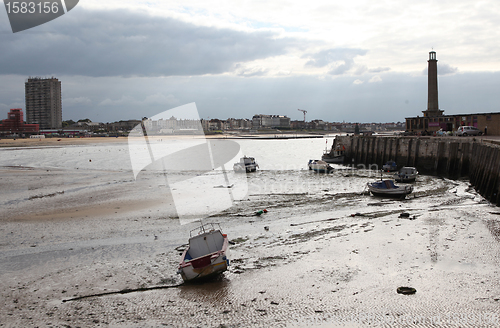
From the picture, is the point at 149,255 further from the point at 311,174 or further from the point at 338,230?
the point at 311,174

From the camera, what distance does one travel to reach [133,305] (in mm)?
10172

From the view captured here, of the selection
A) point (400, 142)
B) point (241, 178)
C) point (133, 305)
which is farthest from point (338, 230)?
point (400, 142)

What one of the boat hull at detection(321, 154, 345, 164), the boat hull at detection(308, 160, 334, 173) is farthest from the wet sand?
the boat hull at detection(321, 154, 345, 164)

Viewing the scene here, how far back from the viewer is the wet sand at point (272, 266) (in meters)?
9.30

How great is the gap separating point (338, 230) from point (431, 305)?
702 centimetres

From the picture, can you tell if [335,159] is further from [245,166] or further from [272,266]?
[272,266]

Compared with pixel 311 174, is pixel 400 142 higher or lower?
higher

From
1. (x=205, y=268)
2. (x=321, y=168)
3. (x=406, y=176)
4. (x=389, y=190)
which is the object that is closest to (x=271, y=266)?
(x=205, y=268)

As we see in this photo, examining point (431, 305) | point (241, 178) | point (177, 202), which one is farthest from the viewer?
point (241, 178)

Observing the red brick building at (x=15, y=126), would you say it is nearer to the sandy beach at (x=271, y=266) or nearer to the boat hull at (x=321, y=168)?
the boat hull at (x=321, y=168)

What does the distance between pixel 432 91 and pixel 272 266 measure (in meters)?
69.5

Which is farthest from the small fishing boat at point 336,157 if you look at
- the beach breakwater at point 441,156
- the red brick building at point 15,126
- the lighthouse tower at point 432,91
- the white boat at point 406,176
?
the red brick building at point 15,126

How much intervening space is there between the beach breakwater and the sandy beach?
2269mm

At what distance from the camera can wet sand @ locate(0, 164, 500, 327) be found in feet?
30.5
